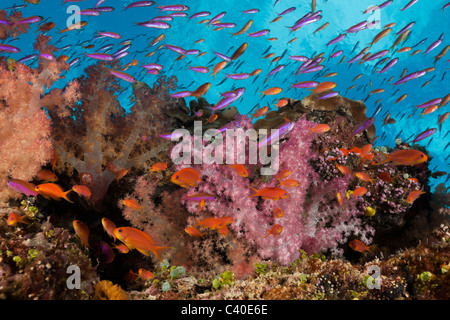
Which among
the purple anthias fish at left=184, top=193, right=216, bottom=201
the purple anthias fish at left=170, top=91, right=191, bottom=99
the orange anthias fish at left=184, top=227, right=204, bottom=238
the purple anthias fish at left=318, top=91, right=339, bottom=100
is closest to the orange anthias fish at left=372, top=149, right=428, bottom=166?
the purple anthias fish at left=318, top=91, right=339, bottom=100

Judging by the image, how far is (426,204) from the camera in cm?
651

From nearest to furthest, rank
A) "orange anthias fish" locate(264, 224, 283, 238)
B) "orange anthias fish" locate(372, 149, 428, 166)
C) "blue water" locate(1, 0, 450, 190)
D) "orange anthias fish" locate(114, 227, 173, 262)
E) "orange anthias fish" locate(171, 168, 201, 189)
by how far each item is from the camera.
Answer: "orange anthias fish" locate(114, 227, 173, 262) < "orange anthias fish" locate(171, 168, 201, 189) < "orange anthias fish" locate(264, 224, 283, 238) < "orange anthias fish" locate(372, 149, 428, 166) < "blue water" locate(1, 0, 450, 190)

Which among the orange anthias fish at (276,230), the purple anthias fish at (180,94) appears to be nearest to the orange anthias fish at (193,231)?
the orange anthias fish at (276,230)

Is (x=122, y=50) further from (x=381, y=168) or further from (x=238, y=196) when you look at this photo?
(x=381, y=168)

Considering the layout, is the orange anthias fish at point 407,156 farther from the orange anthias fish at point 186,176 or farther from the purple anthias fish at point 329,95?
the orange anthias fish at point 186,176

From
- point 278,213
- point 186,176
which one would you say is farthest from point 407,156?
point 186,176

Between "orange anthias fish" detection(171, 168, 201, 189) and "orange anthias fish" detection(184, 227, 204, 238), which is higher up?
"orange anthias fish" detection(171, 168, 201, 189)

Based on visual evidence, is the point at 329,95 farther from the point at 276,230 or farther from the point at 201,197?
the point at 201,197

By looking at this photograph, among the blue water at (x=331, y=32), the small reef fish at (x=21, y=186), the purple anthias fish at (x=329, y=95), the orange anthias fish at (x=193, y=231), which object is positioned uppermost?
the blue water at (x=331, y=32)

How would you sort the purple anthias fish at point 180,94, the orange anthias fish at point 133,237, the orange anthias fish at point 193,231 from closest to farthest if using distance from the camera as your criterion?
the orange anthias fish at point 133,237
the orange anthias fish at point 193,231
the purple anthias fish at point 180,94

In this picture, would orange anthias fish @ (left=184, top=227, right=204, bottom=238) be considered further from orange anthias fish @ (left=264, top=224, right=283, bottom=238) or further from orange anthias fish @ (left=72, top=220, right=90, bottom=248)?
orange anthias fish @ (left=72, top=220, right=90, bottom=248)
